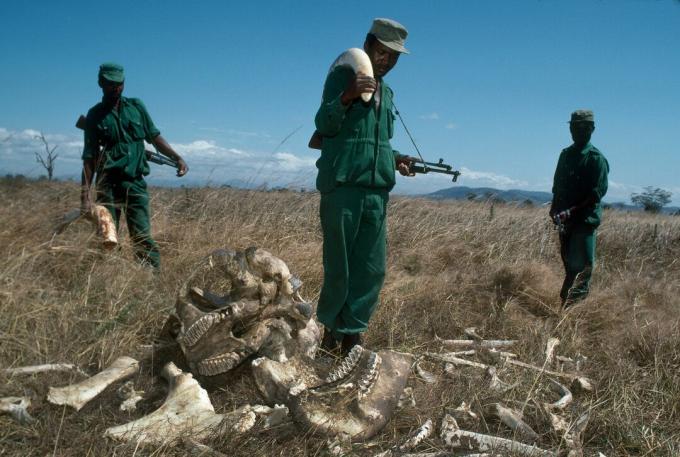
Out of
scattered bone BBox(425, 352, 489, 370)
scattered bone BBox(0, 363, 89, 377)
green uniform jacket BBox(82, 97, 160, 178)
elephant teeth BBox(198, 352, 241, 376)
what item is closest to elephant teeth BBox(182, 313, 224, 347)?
elephant teeth BBox(198, 352, 241, 376)

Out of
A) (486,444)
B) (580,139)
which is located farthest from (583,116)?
(486,444)

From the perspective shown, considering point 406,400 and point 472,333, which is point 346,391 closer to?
point 406,400

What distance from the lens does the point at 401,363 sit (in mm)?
3023

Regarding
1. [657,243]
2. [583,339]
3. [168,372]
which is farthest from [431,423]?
[657,243]

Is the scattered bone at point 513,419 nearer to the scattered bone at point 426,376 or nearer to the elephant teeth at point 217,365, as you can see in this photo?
the scattered bone at point 426,376

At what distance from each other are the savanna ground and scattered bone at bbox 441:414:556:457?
9cm

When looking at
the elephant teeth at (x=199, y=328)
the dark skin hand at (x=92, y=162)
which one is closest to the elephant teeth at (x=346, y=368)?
the elephant teeth at (x=199, y=328)

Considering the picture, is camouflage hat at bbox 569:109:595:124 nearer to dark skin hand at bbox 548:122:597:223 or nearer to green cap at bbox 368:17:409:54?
dark skin hand at bbox 548:122:597:223

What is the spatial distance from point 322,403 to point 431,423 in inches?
25.2

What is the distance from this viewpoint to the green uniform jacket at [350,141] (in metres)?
3.63

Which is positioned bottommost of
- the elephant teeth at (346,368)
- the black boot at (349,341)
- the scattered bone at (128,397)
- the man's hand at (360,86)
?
the scattered bone at (128,397)

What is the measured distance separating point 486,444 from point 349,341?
53.0 inches

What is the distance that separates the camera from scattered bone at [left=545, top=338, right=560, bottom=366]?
422 cm

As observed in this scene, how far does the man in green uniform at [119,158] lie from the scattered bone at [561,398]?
11.6ft
